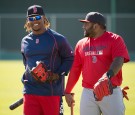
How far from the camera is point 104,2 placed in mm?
34188

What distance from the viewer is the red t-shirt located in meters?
6.82

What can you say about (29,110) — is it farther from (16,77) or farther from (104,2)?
(104,2)

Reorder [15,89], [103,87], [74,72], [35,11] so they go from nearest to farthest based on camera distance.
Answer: [103,87]
[35,11]
[74,72]
[15,89]

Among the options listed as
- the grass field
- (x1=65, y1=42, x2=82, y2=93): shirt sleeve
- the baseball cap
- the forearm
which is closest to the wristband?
the forearm

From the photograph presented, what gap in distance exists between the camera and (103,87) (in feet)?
21.1

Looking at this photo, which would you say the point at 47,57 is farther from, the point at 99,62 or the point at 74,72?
the point at 99,62

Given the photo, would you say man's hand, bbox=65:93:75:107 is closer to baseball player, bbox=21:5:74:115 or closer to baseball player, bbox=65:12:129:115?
baseball player, bbox=65:12:129:115

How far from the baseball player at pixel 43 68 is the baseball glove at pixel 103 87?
0.65m

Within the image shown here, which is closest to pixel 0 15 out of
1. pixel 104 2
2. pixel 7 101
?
pixel 104 2

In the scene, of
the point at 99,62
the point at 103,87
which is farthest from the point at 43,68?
the point at 103,87

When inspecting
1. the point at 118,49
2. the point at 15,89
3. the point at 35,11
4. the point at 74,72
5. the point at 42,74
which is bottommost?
the point at 15,89

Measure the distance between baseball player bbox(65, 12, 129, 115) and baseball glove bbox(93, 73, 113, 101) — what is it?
0.16 metres

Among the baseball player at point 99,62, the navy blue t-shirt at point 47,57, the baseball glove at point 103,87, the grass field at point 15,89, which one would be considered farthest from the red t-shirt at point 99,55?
the grass field at point 15,89

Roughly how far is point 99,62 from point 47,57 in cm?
66
